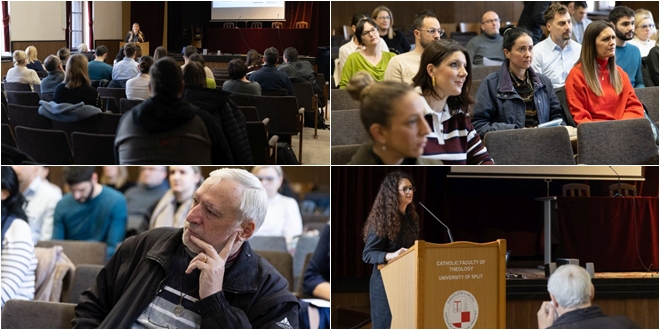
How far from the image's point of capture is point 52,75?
3283mm

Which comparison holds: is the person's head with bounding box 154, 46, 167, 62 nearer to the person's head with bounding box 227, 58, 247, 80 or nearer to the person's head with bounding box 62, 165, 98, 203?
the person's head with bounding box 227, 58, 247, 80

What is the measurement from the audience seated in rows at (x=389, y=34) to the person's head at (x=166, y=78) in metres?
0.93

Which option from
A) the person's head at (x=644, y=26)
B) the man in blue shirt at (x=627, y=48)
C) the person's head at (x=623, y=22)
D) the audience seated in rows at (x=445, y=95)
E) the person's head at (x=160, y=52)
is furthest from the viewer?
the person's head at (x=644, y=26)

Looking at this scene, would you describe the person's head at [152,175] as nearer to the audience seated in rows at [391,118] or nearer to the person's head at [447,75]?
the audience seated in rows at [391,118]

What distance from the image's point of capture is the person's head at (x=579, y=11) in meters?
3.67

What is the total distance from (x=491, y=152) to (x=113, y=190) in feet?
6.90

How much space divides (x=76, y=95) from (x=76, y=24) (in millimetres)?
305

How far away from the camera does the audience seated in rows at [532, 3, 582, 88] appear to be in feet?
11.5

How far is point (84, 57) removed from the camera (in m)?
3.26

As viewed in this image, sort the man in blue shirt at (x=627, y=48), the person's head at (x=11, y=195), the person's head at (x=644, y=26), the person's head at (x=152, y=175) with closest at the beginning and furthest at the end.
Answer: the person's head at (x=152, y=175)
the person's head at (x=11, y=195)
the man in blue shirt at (x=627, y=48)
the person's head at (x=644, y=26)

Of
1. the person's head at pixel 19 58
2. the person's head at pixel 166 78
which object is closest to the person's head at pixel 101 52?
the person's head at pixel 166 78

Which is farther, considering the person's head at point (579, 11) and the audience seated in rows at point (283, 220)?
the audience seated in rows at point (283, 220)

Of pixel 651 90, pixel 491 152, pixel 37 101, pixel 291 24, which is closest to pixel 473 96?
pixel 491 152

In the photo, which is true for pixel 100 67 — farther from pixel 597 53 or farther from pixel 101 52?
pixel 597 53
